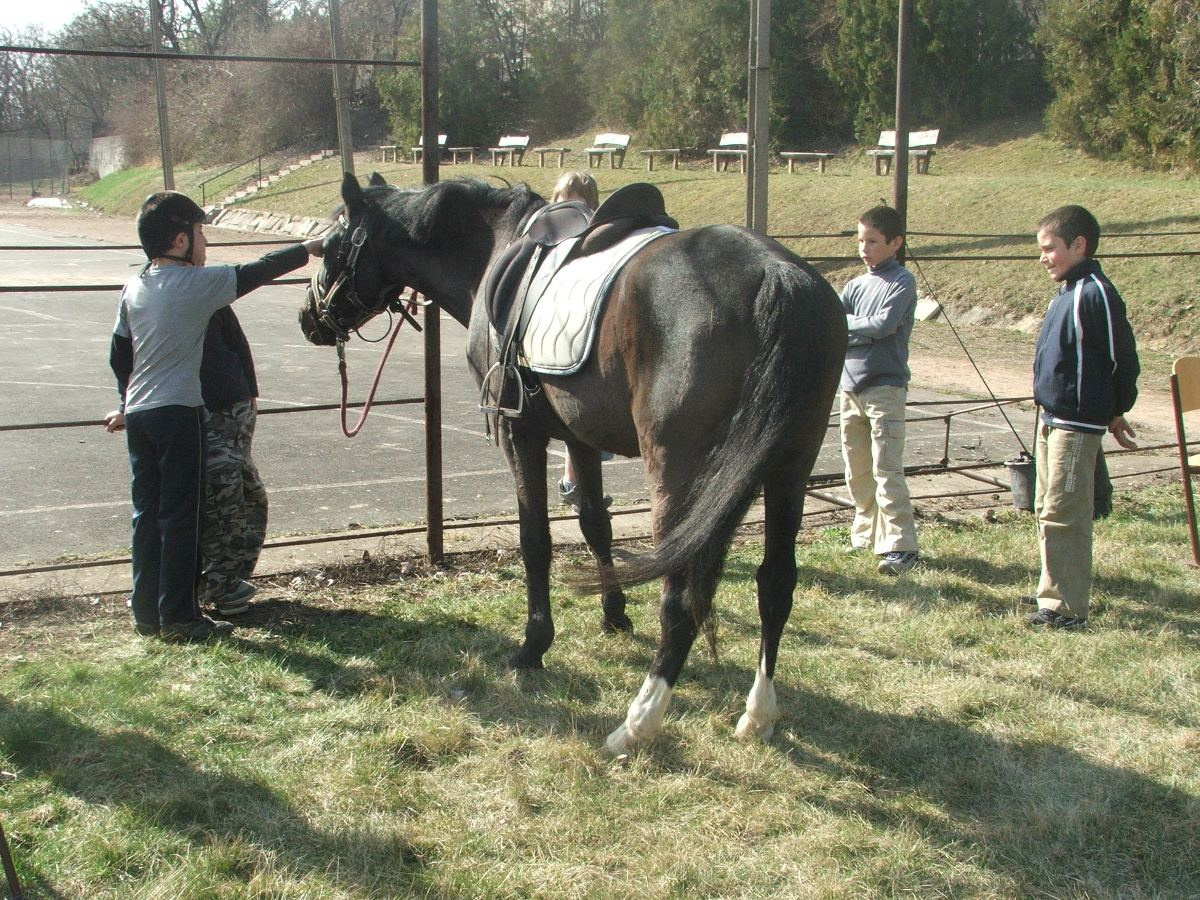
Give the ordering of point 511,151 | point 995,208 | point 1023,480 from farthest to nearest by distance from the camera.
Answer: point 511,151 < point 995,208 < point 1023,480

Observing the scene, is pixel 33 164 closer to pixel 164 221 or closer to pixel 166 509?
pixel 164 221

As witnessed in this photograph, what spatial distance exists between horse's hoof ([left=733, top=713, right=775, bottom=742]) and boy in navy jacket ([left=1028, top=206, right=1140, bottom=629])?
172cm

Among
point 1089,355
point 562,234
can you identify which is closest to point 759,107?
point 1089,355

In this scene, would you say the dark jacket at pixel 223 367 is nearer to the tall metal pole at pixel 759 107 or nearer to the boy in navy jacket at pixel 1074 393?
the boy in navy jacket at pixel 1074 393

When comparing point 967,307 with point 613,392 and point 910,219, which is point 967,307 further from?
point 613,392

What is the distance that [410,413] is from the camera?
1031cm

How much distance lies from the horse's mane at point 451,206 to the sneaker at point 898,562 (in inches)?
98.7

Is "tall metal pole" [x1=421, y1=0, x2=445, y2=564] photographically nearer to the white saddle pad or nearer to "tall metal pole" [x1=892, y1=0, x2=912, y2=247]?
the white saddle pad

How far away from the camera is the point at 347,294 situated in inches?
183

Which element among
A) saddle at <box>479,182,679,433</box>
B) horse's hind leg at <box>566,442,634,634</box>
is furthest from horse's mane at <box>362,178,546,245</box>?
horse's hind leg at <box>566,442,634,634</box>

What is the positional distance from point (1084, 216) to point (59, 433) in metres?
8.01

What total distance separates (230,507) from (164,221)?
1.19m

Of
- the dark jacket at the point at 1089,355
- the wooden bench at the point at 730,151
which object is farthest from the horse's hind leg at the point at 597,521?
the wooden bench at the point at 730,151

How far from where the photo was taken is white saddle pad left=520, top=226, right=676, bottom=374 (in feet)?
12.1
